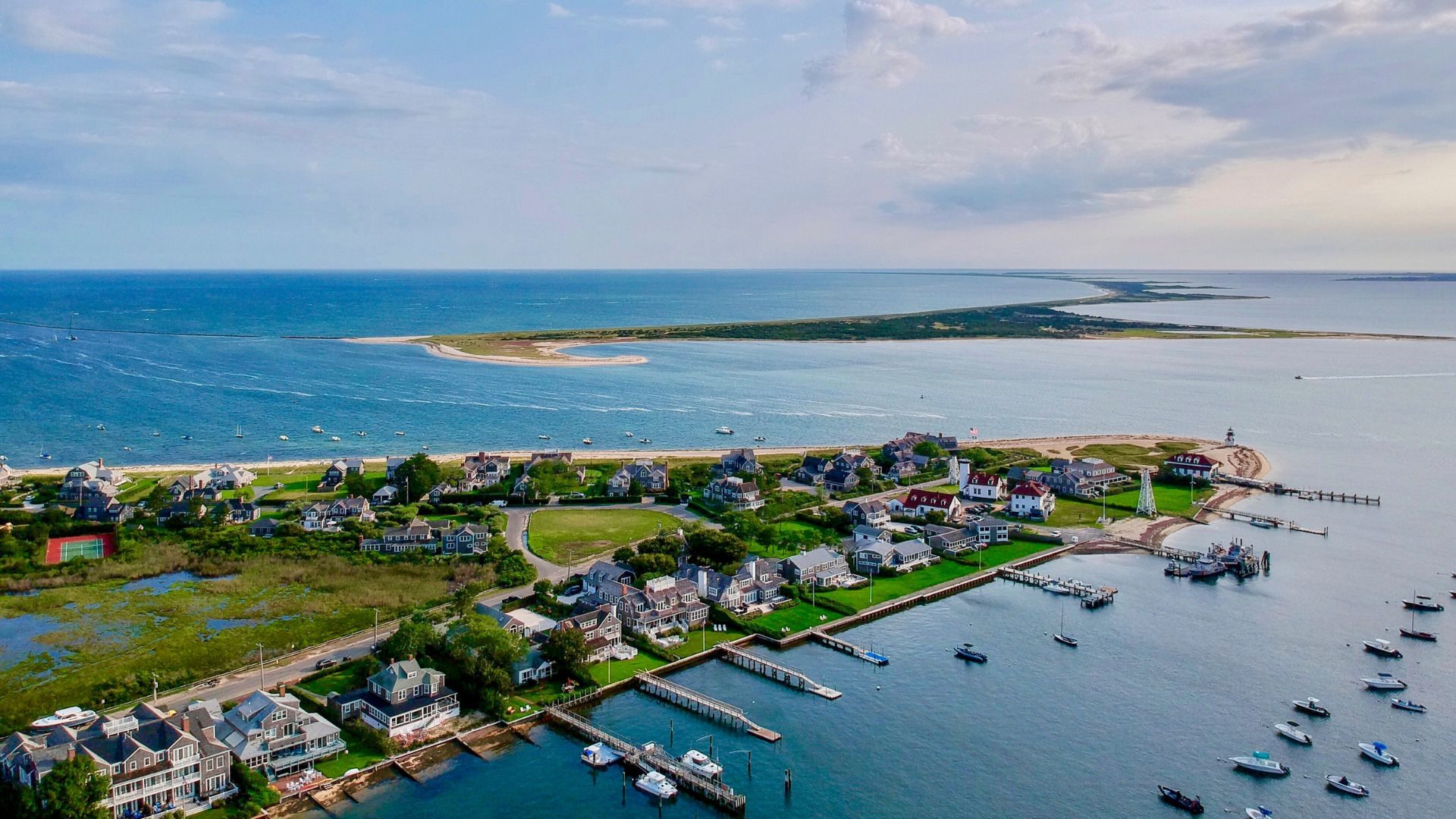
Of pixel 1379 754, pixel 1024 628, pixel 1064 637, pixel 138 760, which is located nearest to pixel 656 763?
pixel 138 760

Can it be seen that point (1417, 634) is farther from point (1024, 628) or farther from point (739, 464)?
point (739, 464)

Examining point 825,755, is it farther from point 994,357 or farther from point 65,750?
point 994,357

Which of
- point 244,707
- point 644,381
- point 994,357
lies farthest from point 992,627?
point 994,357

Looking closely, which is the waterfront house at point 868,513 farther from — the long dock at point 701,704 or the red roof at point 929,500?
the long dock at point 701,704

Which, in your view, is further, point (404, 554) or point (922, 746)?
point (404, 554)

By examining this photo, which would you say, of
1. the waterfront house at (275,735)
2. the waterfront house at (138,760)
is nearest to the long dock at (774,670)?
the waterfront house at (275,735)

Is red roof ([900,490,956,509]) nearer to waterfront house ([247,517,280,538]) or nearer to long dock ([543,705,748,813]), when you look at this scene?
long dock ([543,705,748,813])
